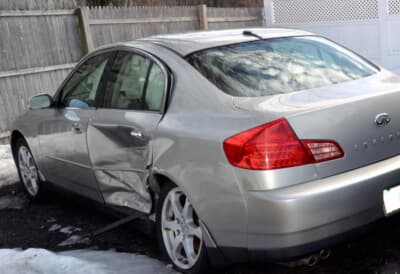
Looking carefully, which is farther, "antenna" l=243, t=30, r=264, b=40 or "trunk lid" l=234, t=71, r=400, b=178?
"antenna" l=243, t=30, r=264, b=40

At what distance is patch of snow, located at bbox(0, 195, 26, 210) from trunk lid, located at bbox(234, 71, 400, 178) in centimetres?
352

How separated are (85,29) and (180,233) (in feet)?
23.1

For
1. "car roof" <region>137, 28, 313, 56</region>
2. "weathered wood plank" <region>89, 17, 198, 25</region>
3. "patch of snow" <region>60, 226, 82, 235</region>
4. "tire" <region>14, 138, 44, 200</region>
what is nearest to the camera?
"car roof" <region>137, 28, 313, 56</region>

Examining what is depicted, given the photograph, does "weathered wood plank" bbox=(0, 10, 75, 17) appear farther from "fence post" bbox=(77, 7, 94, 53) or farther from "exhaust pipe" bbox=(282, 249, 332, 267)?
"exhaust pipe" bbox=(282, 249, 332, 267)

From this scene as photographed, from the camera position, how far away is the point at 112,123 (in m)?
4.30

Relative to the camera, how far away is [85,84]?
502 cm

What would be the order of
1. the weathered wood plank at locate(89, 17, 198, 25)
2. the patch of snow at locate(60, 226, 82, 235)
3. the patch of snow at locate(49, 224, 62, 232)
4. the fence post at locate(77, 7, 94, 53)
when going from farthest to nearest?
the weathered wood plank at locate(89, 17, 198, 25) → the fence post at locate(77, 7, 94, 53) → the patch of snow at locate(49, 224, 62, 232) → the patch of snow at locate(60, 226, 82, 235)

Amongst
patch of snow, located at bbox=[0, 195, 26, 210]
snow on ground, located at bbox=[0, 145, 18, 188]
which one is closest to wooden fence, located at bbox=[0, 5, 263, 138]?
snow on ground, located at bbox=[0, 145, 18, 188]

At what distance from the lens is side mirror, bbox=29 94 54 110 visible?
211 inches

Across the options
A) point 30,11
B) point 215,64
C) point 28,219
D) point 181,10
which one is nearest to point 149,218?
point 215,64

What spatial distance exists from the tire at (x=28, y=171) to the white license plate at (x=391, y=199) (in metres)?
3.68

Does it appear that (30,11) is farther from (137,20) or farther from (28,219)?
(28,219)

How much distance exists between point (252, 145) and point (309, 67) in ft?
3.36

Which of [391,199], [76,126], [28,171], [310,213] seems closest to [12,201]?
[28,171]
